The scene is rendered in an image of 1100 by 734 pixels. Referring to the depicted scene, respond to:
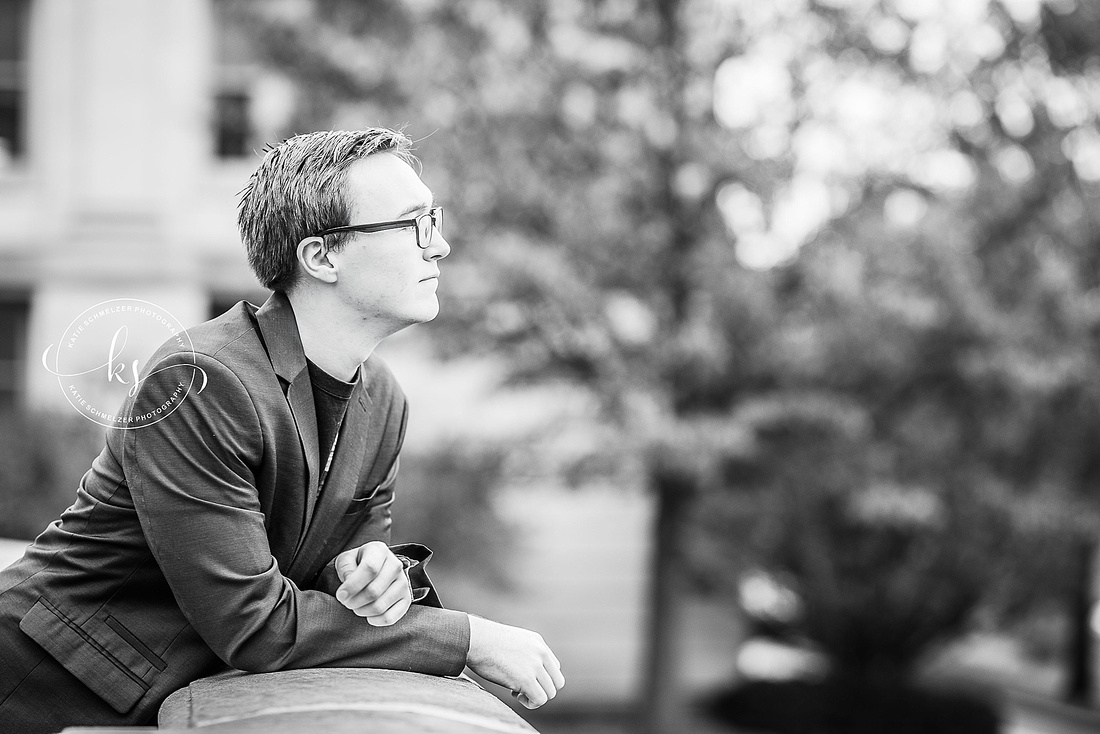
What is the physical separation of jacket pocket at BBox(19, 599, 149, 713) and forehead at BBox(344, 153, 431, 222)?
857mm

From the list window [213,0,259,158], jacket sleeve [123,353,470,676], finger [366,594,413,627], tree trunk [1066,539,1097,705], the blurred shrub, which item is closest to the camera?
jacket sleeve [123,353,470,676]

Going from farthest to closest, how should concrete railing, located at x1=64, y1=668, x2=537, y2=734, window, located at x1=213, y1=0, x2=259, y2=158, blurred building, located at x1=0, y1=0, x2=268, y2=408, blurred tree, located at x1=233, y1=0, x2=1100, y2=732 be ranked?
window, located at x1=213, y1=0, x2=259, y2=158
blurred building, located at x1=0, y1=0, x2=268, y2=408
blurred tree, located at x1=233, y1=0, x2=1100, y2=732
concrete railing, located at x1=64, y1=668, x2=537, y2=734

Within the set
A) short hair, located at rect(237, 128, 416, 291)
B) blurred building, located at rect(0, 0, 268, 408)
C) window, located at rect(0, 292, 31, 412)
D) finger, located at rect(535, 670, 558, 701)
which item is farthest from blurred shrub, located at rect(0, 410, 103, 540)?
finger, located at rect(535, 670, 558, 701)

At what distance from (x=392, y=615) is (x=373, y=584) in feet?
0.30

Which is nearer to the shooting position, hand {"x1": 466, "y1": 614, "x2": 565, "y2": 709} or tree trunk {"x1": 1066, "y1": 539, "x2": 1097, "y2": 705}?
hand {"x1": 466, "y1": 614, "x2": 565, "y2": 709}

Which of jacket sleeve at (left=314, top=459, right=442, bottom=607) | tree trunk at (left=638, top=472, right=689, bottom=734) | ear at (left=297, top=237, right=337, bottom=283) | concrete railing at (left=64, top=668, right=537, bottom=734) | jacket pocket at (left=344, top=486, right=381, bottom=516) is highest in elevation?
tree trunk at (left=638, top=472, right=689, bottom=734)

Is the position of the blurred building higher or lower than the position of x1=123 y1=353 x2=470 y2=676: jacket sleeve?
higher

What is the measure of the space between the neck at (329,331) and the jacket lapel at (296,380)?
25 mm

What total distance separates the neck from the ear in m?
0.04

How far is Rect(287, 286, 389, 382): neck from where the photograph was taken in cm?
199

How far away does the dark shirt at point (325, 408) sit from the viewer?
1.98 meters

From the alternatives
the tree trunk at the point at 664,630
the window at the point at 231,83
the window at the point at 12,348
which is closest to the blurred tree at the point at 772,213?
the tree trunk at the point at 664,630

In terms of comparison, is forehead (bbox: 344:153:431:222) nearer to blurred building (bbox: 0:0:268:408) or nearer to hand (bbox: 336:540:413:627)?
hand (bbox: 336:540:413:627)

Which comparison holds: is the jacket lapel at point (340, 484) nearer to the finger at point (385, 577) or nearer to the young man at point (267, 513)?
the young man at point (267, 513)
